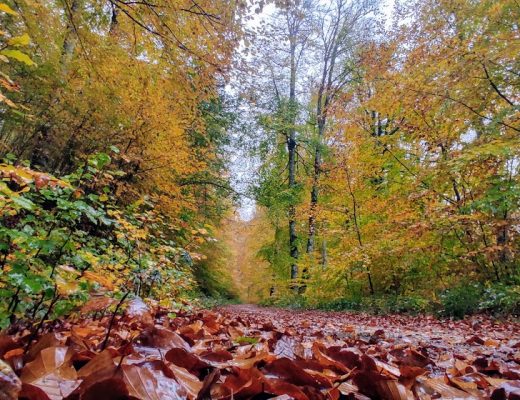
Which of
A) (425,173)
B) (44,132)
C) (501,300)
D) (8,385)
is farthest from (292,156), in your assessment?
(8,385)

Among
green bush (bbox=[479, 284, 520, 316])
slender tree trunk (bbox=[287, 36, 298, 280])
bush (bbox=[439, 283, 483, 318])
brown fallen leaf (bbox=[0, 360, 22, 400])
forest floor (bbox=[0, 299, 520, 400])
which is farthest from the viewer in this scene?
slender tree trunk (bbox=[287, 36, 298, 280])

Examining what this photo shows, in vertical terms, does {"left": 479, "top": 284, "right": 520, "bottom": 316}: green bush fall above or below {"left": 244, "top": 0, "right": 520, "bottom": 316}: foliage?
below

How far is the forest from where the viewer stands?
3.60ft

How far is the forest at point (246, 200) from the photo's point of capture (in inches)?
43.2

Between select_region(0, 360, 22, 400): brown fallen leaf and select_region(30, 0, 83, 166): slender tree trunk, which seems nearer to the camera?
select_region(0, 360, 22, 400): brown fallen leaf

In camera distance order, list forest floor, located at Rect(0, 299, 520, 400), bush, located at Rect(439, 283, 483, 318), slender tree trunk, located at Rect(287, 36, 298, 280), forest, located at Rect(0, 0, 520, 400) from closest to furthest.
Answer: forest floor, located at Rect(0, 299, 520, 400) < forest, located at Rect(0, 0, 520, 400) < bush, located at Rect(439, 283, 483, 318) < slender tree trunk, located at Rect(287, 36, 298, 280)

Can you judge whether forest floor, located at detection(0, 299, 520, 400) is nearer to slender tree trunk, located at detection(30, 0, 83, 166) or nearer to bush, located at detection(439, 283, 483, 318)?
slender tree trunk, located at detection(30, 0, 83, 166)

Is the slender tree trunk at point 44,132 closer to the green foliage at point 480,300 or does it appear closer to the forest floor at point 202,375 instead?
the forest floor at point 202,375

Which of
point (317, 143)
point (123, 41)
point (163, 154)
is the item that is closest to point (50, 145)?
point (163, 154)

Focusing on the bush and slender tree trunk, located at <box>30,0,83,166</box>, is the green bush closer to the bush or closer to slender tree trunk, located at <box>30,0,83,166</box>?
the bush

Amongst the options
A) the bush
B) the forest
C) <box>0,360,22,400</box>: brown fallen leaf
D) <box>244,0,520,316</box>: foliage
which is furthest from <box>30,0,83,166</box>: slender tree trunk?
the bush

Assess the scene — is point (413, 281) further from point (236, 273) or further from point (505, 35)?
point (236, 273)

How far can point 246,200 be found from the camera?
14188mm

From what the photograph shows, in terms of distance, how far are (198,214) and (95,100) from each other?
6707mm
